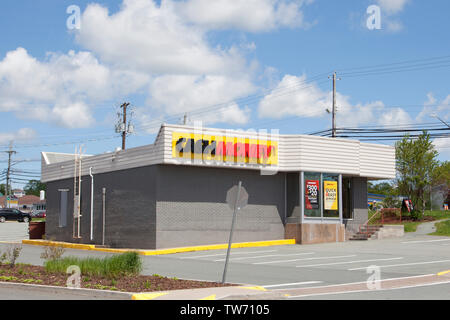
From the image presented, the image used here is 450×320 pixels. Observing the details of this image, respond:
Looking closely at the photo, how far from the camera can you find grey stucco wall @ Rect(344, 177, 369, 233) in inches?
1247

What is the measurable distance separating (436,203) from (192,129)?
43.9m

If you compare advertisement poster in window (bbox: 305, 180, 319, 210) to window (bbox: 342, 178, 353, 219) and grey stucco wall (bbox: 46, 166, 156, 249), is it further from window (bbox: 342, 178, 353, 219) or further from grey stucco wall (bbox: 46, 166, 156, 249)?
grey stucco wall (bbox: 46, 166, 156, 249)

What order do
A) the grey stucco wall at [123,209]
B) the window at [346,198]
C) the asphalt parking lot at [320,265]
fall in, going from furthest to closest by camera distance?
the window at [346,198], the grey stucco wall at [123,209], the asphalt parking lot at [320,265]

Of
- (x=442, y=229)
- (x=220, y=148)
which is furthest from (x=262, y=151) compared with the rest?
(x=442, y=229)

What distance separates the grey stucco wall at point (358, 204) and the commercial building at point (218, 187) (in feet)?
0.18

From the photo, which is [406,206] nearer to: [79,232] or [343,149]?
[343,149]

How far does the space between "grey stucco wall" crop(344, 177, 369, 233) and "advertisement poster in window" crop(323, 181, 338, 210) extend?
2.22 meters

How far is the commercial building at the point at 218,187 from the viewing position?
1045 inches

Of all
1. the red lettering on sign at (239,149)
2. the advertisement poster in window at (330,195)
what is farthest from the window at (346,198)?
the red lettering on sign at (239,149)

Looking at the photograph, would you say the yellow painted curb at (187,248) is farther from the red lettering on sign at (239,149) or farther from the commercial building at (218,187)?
the red lettering on sign at (239,149)

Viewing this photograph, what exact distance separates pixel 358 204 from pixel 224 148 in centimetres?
A: 931

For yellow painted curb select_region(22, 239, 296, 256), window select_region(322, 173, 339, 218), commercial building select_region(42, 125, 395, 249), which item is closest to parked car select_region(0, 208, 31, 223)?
commercial building select_region(42, 125, 395, 249)

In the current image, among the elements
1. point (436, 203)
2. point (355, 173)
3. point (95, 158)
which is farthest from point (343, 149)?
point (436, 203)
